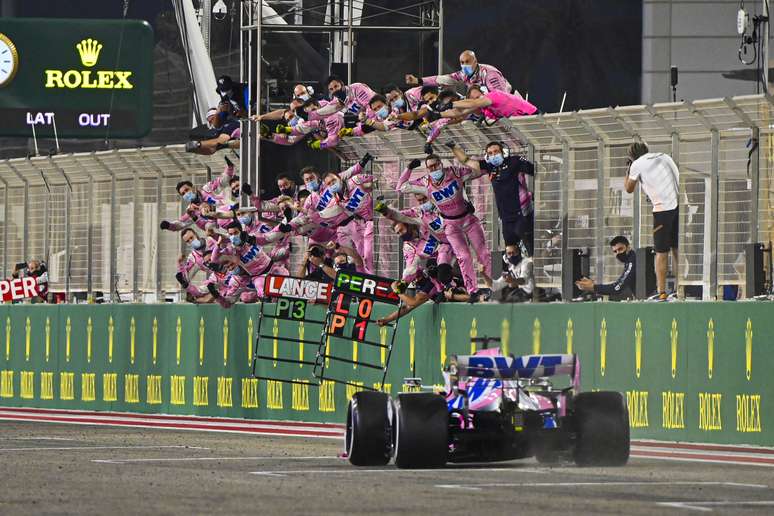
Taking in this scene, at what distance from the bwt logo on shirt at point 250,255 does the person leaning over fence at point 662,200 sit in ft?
22.3

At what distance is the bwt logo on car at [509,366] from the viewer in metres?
15.1

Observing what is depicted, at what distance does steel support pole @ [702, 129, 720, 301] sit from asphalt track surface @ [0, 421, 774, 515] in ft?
10.7

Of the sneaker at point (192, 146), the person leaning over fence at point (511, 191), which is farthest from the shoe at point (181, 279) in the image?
the person leaning over fence at point (511, 191)

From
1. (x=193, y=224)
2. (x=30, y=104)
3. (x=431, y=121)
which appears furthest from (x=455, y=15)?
(x=431, y=121)

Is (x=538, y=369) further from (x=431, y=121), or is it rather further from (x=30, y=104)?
(x=30, y=104)

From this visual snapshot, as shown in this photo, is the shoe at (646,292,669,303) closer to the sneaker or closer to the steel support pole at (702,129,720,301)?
the steel support pole at (702,129,720,301)

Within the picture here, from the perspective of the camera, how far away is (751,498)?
41.1 ft

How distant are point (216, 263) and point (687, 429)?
809 centimetres

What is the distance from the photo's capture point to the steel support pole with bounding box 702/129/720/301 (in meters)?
18.8

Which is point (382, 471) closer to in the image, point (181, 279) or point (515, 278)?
point (515, 278)

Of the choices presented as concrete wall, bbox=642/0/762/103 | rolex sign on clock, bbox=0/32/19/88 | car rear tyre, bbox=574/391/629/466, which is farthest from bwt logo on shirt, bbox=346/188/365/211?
concrete wall, bbox=642/0/762/103

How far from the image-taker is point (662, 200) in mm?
19219

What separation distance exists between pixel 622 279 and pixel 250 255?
6415 millimetres

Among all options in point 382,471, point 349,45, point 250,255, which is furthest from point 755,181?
point 250,255
